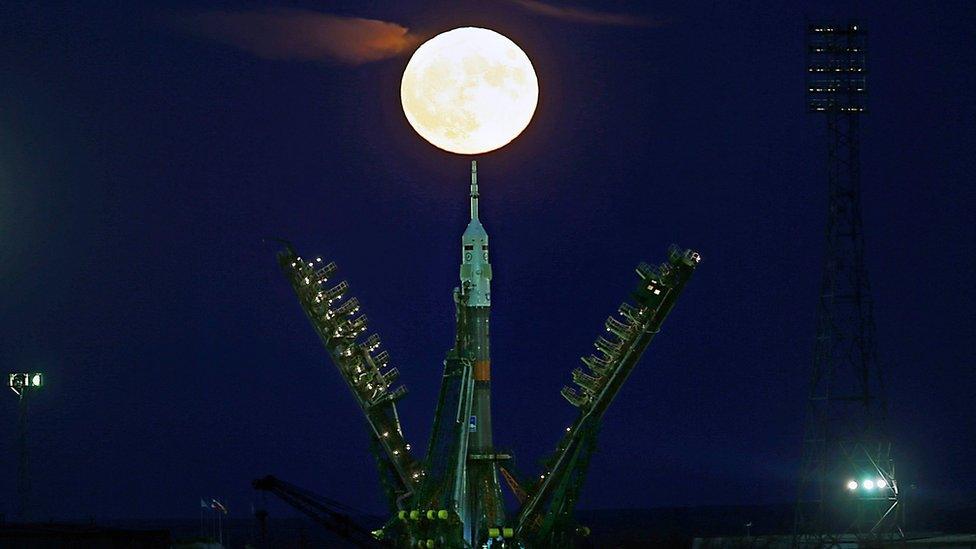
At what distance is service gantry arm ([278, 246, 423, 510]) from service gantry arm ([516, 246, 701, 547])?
18.9 feet

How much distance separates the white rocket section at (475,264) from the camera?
7279 centimetres

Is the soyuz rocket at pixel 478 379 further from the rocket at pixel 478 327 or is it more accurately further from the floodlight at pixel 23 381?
the floodlight at pixel 23 381

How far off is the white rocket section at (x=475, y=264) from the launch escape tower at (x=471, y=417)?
47mm

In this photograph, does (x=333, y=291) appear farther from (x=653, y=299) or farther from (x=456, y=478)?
(x=653, y=299)

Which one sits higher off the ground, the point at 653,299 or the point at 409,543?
the point at 653,299

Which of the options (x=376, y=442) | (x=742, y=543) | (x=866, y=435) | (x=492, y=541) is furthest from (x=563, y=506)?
(x=742, y=543)

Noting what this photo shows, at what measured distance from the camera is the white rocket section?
72.8 metres

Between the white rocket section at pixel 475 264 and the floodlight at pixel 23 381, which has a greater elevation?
the white rocket section at pixel 475 264

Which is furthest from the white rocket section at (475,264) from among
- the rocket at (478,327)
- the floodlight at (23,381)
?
the floodlight at (23,381)

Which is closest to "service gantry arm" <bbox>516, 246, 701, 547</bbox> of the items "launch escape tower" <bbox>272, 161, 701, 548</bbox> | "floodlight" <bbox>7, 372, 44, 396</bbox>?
"launch escape tower" <bbox>272, 161, 701, 548</bbox>

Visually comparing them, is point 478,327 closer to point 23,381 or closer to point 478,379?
point 478,379

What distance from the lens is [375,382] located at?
70938mm

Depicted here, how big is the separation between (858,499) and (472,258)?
20728mm

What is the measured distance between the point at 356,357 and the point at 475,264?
7.29 metres
